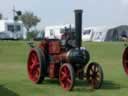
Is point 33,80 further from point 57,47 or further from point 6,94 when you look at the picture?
point 6,94

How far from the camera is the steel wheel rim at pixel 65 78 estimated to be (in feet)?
36.8

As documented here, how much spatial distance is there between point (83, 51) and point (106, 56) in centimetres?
1252

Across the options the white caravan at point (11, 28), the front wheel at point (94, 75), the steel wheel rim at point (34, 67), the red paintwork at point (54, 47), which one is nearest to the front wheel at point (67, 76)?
the front wheel at point (94, 75)

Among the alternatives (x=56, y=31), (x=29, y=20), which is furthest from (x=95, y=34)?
(x=29, y=20)

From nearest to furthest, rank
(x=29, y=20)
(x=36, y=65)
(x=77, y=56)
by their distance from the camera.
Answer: (x=77, y=56), (x=36, y=65), (x=29, y=20)

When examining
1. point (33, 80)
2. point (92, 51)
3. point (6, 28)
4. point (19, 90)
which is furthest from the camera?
point (6, 28)

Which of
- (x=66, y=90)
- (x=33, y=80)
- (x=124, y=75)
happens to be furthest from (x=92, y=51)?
(x=66, y=90)

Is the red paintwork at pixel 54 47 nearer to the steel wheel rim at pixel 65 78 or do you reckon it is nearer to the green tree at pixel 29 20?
the steel wheel rim at pixel 65 78

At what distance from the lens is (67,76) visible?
11.3 meters

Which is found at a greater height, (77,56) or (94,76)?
(77,56)

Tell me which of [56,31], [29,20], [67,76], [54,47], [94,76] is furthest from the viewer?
[29,20]

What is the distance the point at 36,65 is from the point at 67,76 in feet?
5.82

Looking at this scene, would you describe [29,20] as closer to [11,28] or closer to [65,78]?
[11,28]

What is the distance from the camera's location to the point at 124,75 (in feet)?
48.3
